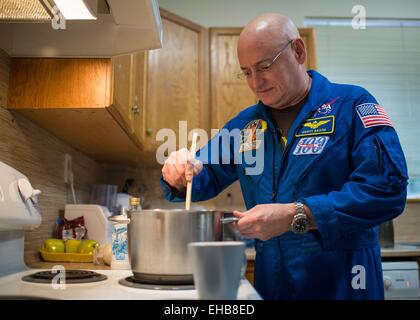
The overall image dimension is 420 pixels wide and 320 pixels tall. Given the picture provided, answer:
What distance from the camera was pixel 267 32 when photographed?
103cm

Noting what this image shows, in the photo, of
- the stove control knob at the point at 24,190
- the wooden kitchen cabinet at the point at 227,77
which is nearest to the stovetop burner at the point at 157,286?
the stove control knob at the point at 24,190

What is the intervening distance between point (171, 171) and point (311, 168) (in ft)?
1.06

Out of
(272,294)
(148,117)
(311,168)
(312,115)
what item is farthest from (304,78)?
(148,117)

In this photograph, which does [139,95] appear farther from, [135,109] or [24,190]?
[24,190]

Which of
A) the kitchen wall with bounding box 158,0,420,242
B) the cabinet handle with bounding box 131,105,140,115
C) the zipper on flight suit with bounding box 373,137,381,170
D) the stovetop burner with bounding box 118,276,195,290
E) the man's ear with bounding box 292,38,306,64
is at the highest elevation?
the kitchen wall with bounding box 158,0,420,242

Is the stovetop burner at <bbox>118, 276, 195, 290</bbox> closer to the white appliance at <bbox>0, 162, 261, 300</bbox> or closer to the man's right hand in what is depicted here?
the white appliance at <bbox>0, 162, 261, 300</bbox>

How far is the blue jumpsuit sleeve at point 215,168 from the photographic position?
3.66ft

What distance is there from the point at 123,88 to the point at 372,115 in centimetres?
80

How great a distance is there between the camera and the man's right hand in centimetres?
88

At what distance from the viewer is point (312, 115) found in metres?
0.98

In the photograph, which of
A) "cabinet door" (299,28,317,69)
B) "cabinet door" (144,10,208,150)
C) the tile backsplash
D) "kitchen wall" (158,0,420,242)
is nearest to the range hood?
the tile backsplash

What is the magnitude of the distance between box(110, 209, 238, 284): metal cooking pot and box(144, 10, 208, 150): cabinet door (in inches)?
54.1

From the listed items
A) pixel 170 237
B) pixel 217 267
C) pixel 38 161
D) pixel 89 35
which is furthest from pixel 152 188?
pixel 217 267

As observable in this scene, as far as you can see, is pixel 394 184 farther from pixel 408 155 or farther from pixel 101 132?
pixel 408 155
